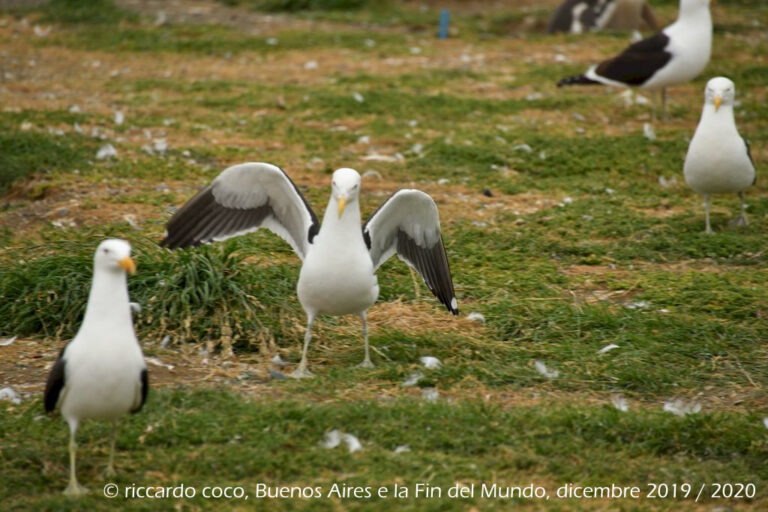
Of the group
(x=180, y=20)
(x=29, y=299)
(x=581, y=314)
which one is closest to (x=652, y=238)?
(x=581, y=314)

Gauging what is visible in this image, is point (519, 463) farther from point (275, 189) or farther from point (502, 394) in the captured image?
point (275, 189)

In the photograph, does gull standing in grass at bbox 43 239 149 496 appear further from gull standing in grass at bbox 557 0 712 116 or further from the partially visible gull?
the partially visible gull

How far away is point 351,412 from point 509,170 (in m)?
4.25

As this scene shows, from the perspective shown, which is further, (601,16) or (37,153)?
(601,16)

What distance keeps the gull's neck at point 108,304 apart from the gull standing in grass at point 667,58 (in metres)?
6.62

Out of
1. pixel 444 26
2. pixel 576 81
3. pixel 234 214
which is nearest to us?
pixel 234 214

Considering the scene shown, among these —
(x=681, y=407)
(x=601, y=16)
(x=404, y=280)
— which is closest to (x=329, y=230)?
(x=404, y=280)

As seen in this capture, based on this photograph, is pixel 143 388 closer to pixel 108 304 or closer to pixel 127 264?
pixel 108 304

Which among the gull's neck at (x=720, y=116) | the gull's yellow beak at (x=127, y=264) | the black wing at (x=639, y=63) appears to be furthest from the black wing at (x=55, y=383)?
the black wing at (x=639, y=63)

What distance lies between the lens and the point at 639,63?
9.39 m

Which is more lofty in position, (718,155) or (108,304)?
(108,304)

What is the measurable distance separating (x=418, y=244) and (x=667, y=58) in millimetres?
4918

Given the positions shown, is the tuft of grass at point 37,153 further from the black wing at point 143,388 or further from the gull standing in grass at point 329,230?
the black wing at point 143,388

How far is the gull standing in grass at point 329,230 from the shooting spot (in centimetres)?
471
